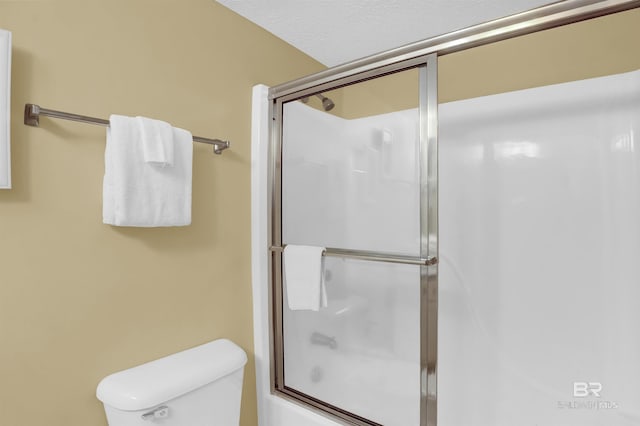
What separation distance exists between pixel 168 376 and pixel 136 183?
64 centimetres

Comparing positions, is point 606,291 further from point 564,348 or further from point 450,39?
point 450,39

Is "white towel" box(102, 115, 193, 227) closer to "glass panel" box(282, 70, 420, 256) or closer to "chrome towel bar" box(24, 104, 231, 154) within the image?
"chrome towel bar" box(24, 104, 231, 154)

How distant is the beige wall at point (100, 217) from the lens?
0.91 meters

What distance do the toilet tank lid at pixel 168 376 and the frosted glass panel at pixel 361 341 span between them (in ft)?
1.23

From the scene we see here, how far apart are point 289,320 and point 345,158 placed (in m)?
0.82

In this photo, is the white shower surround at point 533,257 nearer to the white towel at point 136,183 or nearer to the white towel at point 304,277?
the white towel at point 304,277

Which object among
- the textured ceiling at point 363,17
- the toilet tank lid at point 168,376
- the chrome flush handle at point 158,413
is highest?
the textured ceiling at point 363,17

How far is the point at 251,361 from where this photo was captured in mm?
1530

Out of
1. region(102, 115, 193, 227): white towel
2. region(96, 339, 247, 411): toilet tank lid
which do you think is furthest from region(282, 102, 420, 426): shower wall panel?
region(102, 115, 193, 227): white towel

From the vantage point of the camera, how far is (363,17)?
1.51 meters

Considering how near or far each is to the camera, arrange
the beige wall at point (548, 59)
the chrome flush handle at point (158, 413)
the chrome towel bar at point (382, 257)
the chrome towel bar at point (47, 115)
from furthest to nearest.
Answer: the beige wall at point (548, 59), the chrome towel bar at point (382, 257), the chrome flush handle at point (158, 413), the chrome towel bar at point (47, 115)

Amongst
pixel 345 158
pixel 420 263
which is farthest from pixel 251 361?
pixel 345 158

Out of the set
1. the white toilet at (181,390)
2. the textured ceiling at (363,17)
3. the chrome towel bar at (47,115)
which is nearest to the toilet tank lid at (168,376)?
the white toilet at (181,390)

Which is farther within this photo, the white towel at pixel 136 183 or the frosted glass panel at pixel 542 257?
the frosted glass panel at pixel 542 257
